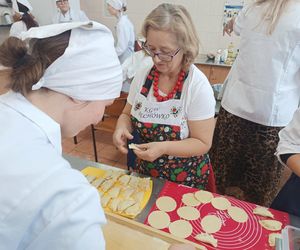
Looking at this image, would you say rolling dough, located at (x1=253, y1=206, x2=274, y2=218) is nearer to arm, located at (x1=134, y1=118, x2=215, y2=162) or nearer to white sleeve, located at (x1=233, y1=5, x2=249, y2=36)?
arm, located at (x1=134, y1=118, x2=215, y2=162)

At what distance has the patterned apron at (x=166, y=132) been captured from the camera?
1.11 m

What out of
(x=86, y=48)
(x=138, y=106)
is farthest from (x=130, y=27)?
(x=86, y=48)

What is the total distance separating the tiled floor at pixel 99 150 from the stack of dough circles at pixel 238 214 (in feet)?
5.50

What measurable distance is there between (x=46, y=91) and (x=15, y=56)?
93mm

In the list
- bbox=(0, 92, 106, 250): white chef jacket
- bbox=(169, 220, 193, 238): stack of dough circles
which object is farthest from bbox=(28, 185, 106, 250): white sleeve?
bbox=(169, 220, 193, 238): stack of dough circles

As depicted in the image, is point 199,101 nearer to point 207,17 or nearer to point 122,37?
point 122,37

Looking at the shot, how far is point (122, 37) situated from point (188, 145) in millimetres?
2706

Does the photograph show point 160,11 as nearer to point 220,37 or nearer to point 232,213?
point 232,213

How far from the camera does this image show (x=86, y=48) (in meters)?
0.54

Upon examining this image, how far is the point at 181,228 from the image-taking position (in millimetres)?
871

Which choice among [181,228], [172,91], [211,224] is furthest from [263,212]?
[172,91]

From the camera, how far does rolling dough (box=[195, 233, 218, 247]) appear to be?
0.81 metres

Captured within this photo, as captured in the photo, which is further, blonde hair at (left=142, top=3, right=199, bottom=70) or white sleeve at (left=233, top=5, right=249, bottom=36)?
white sleeve at (left=233, top=5, right=249, bottom=36)

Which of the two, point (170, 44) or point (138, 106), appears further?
point (138, 106)
